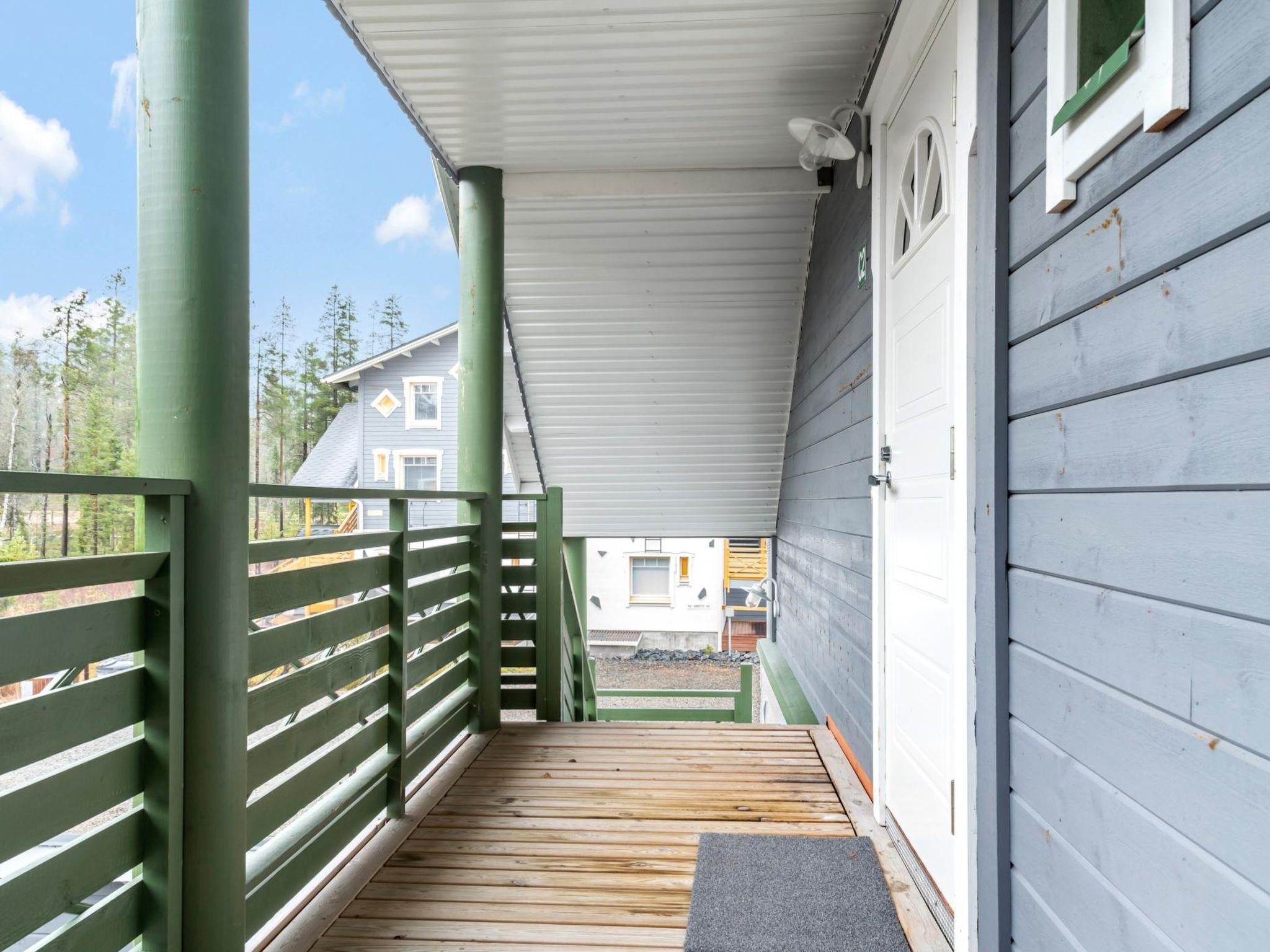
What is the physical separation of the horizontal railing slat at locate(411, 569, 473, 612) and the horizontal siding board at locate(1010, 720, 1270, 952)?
1850mm

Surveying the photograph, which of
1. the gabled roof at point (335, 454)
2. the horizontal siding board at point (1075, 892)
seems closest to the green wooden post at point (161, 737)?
the horizontal siding board at point (1075, 892)

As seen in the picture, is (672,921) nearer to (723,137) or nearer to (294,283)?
Result: (723,137)

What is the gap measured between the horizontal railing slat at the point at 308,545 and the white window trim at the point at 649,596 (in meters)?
10.9

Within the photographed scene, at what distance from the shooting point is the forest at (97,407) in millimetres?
7586

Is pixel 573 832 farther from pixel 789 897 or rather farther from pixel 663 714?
pixel 663 714

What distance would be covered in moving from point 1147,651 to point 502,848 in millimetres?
1777

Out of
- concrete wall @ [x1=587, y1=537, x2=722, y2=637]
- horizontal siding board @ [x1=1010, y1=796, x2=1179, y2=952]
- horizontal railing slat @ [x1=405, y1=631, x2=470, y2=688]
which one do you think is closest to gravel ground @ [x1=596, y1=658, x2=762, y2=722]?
concrete wall @ [x1=587, y1=537, x2=722, y2=637]

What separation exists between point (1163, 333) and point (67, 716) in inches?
60.2

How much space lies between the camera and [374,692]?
216 centimetres

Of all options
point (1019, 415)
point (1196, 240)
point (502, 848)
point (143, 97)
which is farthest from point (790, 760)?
point (143, 97)

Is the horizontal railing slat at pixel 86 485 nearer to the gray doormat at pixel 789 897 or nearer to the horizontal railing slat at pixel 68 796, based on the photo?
the horizontal railing slat at pixel 68 796

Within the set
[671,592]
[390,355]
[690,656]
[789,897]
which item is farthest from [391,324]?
[789,897]

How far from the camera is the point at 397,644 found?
7.38ft

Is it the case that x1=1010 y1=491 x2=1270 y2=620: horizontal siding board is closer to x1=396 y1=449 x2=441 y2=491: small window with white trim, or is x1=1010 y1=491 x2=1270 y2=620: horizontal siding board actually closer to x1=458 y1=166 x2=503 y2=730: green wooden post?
x1=458 y1=166 x2=503 y2=730: green wooden post
